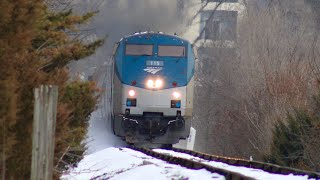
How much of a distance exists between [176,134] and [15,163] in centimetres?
1331

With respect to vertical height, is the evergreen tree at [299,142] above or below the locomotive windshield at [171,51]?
below

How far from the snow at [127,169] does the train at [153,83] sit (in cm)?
169

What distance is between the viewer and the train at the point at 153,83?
20547 mm

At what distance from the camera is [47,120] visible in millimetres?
5926

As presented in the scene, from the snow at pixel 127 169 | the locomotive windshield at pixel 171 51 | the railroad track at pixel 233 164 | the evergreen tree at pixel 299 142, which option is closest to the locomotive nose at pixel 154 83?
the locomotive windshield at pixel 171 51

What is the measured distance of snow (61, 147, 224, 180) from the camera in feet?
38.4

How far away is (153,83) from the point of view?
20.7 metres

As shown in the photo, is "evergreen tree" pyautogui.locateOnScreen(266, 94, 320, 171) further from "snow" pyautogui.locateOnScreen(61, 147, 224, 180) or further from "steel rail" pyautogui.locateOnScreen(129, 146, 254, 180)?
"snow" pyautogui.locateOnScreen(61, 147, 224, 180)

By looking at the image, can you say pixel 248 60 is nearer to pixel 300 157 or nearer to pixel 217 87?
pixel 217 87

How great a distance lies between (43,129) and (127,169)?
8415 mm

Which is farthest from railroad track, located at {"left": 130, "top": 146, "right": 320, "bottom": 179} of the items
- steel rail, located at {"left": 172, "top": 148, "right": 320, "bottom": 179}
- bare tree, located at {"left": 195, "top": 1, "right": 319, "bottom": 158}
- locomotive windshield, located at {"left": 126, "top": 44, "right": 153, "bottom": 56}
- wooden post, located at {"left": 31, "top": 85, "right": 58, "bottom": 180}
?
bare tree, located at {"left": 195, "top": 1, "right": 319, "bottom": 158}

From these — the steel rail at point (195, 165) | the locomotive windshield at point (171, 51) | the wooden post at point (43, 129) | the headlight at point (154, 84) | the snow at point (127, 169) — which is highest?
the locomotive windshield at point (171, 51)

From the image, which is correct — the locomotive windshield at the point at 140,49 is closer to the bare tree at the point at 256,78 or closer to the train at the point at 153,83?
the train at the point at 153,83

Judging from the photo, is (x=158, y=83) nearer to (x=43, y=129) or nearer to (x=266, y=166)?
Result: (x=266, y=166)
